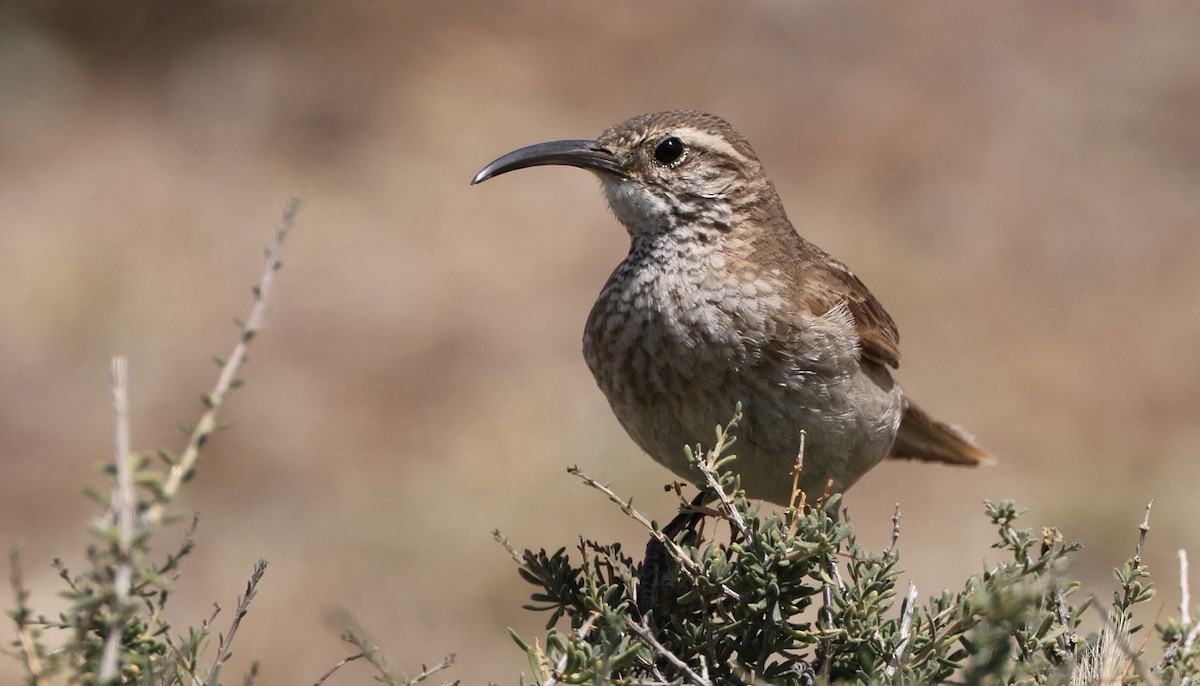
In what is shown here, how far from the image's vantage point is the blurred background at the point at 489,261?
8.59 m

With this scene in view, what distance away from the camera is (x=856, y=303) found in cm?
446

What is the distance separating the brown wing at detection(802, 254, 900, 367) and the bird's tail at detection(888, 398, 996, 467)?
550 millimetres

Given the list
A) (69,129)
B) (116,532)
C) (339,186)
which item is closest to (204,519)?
(339,186)

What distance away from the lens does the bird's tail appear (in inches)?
202

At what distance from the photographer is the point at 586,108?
11930mm

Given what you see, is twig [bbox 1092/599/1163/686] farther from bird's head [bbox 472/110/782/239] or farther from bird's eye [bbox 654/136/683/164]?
bird's eye [bbox 654/136/683/164]

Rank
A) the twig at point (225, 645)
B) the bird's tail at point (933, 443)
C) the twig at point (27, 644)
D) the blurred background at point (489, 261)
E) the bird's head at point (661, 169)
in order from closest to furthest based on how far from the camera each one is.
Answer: the twig at point (27, 644), the twig at point (225, 645), the bird's head at point (661, 169), the bird's tail at point (933, 443), the blurred background at point (489, 261)

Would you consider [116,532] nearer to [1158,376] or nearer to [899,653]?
[899,653]

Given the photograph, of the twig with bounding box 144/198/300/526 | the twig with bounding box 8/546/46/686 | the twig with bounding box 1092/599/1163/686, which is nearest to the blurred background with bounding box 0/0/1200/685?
the twig with bounding box 1092/599/1163/686

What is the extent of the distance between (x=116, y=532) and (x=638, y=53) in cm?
1113

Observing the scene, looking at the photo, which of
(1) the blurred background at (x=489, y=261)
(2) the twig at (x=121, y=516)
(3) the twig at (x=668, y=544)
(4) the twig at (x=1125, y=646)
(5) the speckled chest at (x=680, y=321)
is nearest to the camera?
(2) the twig at (x=121, y=516)

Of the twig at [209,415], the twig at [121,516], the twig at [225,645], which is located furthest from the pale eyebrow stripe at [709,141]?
the twig at [121,516]

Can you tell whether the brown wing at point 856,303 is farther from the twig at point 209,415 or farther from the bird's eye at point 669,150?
the twig at point 209,415

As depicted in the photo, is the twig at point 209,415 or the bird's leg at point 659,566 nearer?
the twig at point 209,415
